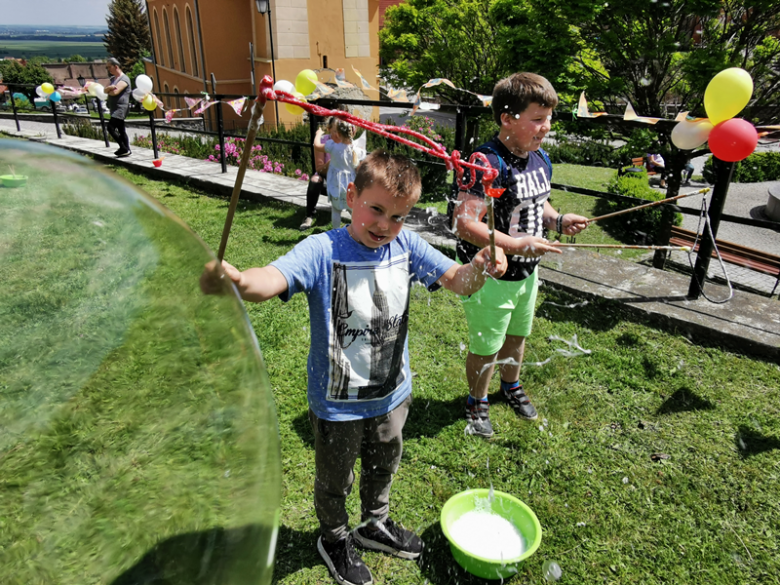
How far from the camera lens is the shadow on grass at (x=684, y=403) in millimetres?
3098

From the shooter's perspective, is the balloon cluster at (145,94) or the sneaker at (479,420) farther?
the balloon cluster at (145,94)

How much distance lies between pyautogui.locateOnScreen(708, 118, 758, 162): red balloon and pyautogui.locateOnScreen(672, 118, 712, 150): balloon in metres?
0.11

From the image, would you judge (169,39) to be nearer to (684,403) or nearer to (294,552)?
(684,403)

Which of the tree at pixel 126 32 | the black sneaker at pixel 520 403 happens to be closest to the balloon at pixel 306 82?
the black sneaker at pixel 520 403

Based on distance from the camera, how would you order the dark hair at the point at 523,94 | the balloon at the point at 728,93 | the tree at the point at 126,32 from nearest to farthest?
the dark hair at the point at 523,94 < the balloon at the point at 728,93 < the tree at the point at 126,32

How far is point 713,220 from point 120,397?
13.3ft

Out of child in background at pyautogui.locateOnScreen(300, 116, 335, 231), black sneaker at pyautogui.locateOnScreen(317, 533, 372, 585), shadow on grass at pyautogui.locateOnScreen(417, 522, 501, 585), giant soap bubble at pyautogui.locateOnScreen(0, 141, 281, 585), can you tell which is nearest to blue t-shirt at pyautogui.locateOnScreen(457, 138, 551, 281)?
→ shadow on grass at pyautogui.locateOnScreen(417, 522, 501, 585)

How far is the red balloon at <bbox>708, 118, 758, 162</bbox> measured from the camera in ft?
10.5

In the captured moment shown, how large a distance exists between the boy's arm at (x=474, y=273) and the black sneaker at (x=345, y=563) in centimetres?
106

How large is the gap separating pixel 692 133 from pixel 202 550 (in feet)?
11.9

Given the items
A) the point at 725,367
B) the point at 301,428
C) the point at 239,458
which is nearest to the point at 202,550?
the point at 239,458

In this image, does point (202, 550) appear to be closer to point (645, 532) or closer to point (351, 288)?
point (351, 288)

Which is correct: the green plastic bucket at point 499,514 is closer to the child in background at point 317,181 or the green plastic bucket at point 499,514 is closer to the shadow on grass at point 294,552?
the shadow on grass at point 294,552

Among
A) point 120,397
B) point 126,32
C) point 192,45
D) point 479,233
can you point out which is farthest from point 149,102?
point 126,32
